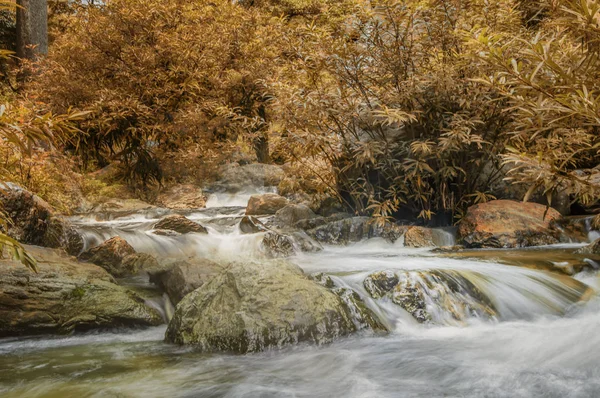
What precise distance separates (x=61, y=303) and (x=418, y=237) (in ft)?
15.0

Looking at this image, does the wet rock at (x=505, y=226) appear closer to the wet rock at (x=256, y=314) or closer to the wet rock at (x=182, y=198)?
the wet rock at (x=256, y=314)

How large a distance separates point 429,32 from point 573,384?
5109 mm

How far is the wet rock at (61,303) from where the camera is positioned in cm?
375

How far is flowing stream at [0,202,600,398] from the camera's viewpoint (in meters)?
2.79

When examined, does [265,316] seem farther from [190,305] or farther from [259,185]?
[259,185]

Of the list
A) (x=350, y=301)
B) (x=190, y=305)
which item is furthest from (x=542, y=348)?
(x=190, y=305)

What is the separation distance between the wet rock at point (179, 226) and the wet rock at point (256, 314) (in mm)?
3417

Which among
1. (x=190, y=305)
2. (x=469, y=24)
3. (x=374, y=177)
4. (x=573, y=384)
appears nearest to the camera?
(x=573, y=384)

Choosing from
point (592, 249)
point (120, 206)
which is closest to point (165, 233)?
point (120, 206)

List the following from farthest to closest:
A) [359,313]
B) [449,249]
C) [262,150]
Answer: [262,150] < [449,249] < [359,313]

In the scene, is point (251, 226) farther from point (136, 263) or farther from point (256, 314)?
point (256, 314)

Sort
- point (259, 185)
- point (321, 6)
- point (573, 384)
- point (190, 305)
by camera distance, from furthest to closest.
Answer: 1. point (321, 6)
2. point (259, 185)
3. point (190, 305)
4. point (573, 384)

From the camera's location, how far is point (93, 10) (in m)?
10.6

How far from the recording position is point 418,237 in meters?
6.69
